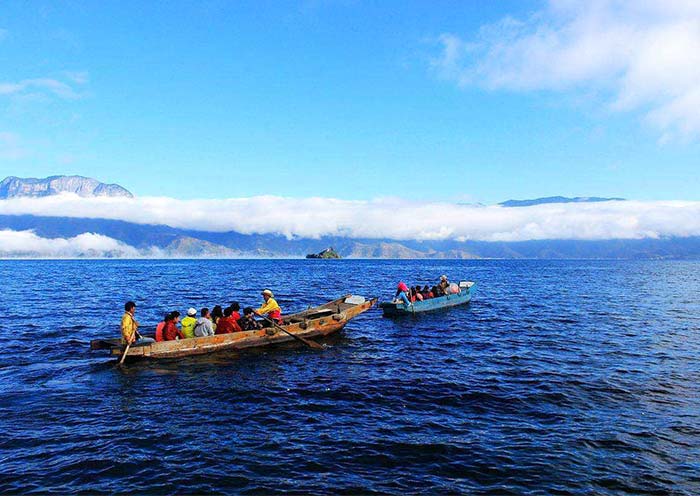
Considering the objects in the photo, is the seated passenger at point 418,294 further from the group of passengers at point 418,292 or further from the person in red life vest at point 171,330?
the person in red life vest at point 171,330

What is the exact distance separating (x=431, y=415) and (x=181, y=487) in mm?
Result: 7770

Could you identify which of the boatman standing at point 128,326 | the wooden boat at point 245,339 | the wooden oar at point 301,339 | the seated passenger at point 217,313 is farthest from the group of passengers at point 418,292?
the boatman standing at point 128,326

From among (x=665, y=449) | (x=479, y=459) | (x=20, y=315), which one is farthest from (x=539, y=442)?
(x=20, y=315)

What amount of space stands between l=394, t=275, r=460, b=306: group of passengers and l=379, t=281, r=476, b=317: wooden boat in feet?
1.40

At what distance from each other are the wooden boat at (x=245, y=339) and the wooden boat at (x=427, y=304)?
20.7 ft

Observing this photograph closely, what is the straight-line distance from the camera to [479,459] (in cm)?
1085

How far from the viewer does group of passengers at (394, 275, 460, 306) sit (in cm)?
3538

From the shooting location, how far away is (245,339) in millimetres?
22281

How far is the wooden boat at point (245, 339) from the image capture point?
1981 cm

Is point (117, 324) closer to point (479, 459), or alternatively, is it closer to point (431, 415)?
point (431, 415)

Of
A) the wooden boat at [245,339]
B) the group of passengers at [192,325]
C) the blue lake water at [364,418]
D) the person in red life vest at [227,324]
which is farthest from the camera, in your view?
the person in red life vest at [227,324]

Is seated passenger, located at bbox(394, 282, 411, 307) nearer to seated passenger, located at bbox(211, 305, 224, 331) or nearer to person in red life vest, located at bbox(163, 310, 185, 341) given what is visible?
seated passenger, located at bbox(211, 305, 224, 331)

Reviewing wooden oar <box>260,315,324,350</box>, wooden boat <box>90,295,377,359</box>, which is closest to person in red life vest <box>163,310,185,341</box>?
wooden boat <box>90,295,377,359</box>

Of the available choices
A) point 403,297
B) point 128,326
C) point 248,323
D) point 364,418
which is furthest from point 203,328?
point 403,297
